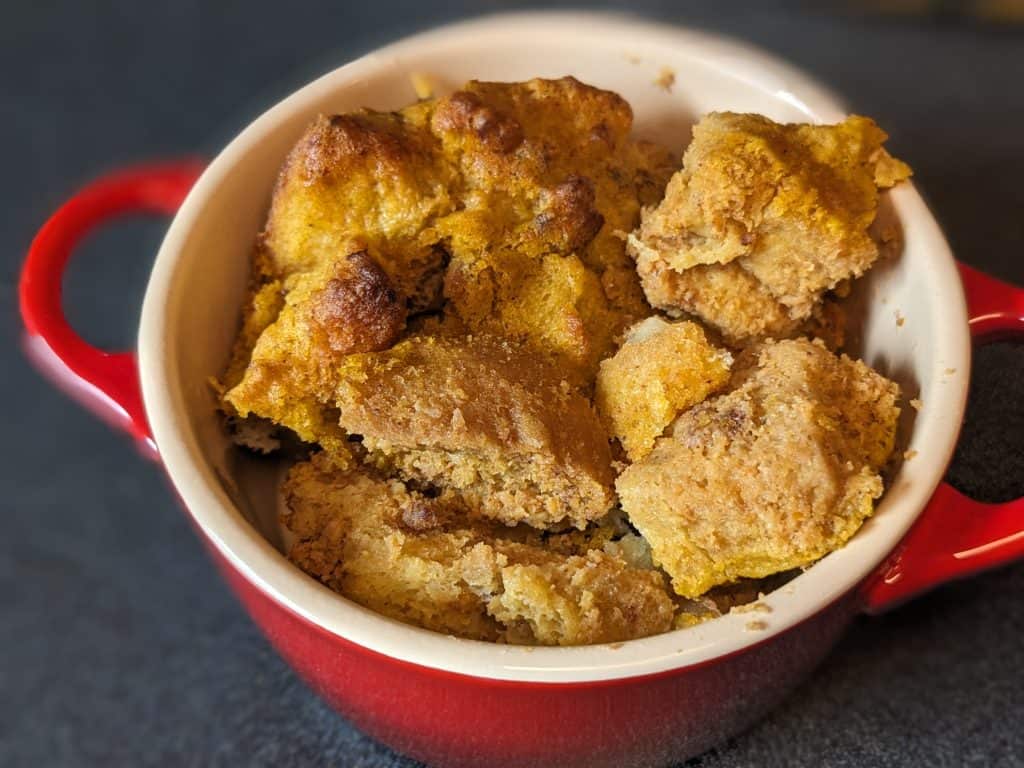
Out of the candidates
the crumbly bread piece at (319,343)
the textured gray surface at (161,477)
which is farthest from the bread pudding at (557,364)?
the textured gray surface at (161,477)

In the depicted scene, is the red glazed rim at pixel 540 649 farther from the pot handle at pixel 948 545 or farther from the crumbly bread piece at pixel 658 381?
the crumbly bread piece at pixel 658 381

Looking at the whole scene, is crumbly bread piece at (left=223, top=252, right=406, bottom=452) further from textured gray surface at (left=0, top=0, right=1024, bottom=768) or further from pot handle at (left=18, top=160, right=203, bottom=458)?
textured gray surface at (left=0, top=0, right=1024, bottom=768)

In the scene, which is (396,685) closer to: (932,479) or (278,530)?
(278,530)

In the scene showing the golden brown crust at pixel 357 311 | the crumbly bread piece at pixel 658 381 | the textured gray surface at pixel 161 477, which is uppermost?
the golden brown crust at pixel 357 311

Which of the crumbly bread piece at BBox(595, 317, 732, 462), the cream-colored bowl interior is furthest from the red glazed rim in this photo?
the crumbly bread piece at BBox(595, 317, 732, 462)

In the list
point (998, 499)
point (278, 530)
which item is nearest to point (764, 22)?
point (998, 499)

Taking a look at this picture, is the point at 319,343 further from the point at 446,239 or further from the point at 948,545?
the point at 948,545
